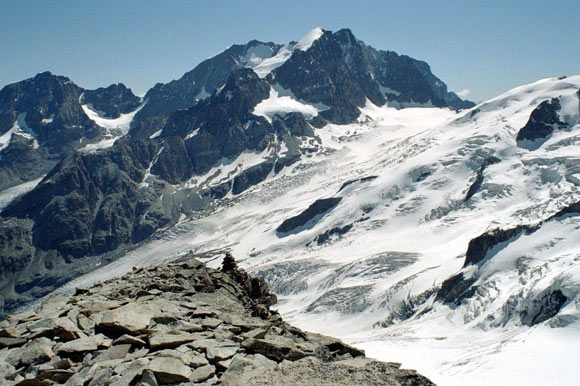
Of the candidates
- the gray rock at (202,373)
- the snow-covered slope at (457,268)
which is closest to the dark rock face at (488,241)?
the snow-covered slope at (457,268)

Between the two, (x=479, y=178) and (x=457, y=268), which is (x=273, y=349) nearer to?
(x=457, y=268)

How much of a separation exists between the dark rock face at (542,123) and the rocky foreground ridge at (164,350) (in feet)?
615

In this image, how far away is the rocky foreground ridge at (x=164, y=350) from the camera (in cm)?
1474

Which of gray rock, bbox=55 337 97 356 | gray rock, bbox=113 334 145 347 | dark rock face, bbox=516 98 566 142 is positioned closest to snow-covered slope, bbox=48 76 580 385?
dark rock face, bbox=516 98 566 142

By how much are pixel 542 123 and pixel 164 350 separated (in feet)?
649

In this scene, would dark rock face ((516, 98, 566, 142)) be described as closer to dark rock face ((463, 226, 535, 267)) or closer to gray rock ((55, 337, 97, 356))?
dark rock face ((463, 226, 535, 267))

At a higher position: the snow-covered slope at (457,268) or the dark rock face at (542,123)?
the dark rock face at (542,123)

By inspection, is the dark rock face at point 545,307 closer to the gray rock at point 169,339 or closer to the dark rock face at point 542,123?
the gray rock at point 169,339

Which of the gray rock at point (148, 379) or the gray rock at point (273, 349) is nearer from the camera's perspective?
the gray rock at point (148, 379)

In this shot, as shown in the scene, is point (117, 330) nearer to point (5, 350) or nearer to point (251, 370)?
point (5, 350)

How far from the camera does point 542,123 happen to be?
187m

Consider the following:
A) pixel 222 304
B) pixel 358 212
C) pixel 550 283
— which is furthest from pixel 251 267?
pixel 222 304

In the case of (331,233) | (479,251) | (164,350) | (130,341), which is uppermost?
(130,341)

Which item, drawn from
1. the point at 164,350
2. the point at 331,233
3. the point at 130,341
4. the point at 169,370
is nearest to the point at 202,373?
the point at 169,370
